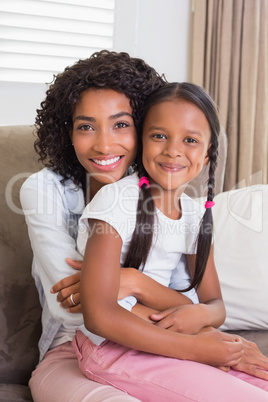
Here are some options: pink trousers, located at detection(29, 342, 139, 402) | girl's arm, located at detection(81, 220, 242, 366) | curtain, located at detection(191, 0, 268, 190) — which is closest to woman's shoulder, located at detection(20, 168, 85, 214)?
girl's arm, located at detection(81, 220, 242, 366)

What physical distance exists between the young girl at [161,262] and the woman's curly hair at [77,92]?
0.07m

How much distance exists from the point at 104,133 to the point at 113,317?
47cm

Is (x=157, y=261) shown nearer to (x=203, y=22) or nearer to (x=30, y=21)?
(x=30, y=21)

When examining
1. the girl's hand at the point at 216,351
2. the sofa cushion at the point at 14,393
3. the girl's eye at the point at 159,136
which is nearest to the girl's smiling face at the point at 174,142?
the girl's eye at the point at 159,136

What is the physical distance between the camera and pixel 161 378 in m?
1.10

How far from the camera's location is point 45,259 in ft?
4.25

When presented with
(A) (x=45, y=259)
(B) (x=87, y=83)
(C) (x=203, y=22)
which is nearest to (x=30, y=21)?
(C) (x=203, y=22)

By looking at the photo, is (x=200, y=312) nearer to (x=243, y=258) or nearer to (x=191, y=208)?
(x=191, y=208)

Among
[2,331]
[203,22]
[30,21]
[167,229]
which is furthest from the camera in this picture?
[203,22]

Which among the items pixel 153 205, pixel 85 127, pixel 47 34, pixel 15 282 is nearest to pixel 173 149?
pixel 153 205

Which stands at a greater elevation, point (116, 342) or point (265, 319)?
point (116, 342)

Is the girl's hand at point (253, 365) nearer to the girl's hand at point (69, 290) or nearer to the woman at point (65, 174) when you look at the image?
the woman at point (65, 174)

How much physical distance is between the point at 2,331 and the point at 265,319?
769 mm

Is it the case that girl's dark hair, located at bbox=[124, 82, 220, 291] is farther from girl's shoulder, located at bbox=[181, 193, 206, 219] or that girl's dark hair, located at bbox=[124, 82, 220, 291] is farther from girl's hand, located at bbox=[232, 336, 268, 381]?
girl's hand, located at bbox=[232, 336, 268, 381]
